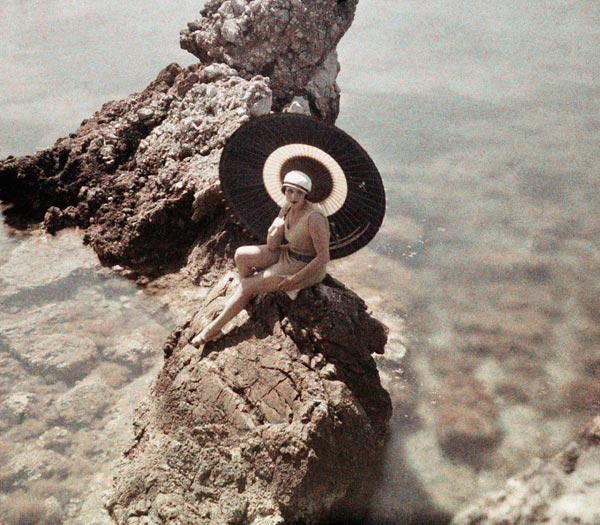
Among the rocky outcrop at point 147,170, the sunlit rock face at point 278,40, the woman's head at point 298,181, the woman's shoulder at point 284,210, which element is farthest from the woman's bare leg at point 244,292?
the sunlit rock face at point 278,40

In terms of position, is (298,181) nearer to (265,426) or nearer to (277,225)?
(277,225)

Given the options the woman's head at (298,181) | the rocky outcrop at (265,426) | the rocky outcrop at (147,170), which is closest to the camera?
the rocky outcrop at (265,426)

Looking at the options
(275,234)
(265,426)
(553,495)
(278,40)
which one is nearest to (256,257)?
(275,234)

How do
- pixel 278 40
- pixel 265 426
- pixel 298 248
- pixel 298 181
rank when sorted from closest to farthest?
pixel 265 426
pixel 298 181
pixel 298 248
pixel 278 40

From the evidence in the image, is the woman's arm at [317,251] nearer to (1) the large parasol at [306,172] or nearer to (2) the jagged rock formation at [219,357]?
(2) the jagged rock formation at [219,357]

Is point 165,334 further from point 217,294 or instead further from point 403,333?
point 403,333
